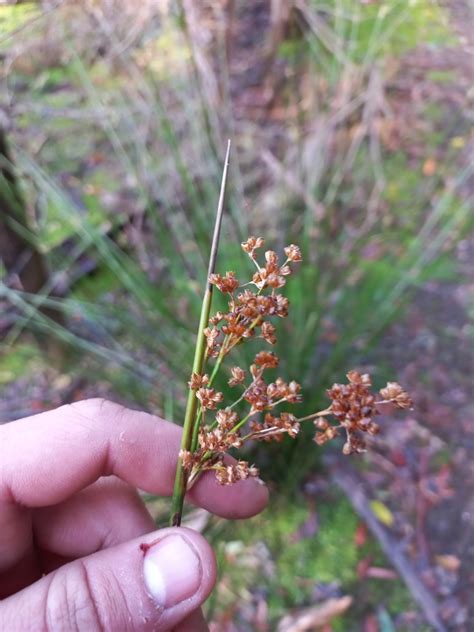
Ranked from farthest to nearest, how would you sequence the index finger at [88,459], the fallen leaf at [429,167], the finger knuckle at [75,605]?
1. the fallen leaf at [429,167]
2. the index finger at [88,459]
3. the finger knuckle at [75,605]

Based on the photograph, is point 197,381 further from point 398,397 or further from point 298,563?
point 298,563

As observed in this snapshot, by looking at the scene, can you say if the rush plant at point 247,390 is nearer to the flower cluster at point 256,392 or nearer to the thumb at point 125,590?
the flower cluster at point 256,392

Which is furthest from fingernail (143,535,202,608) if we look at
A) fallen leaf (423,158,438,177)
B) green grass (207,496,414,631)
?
fallen leaf (423,158,438,177)

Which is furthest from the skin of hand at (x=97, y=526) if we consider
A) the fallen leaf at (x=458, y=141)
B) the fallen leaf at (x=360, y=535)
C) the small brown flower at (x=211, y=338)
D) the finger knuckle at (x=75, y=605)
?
the fallen leaf at (x=458, y=141)

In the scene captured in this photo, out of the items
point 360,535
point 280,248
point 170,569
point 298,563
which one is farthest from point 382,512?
point 170,569

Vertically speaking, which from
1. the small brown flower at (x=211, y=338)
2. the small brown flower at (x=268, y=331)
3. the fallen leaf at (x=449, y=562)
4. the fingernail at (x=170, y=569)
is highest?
the small brown flower at (x=268, y=331)

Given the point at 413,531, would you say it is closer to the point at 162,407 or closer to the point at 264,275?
the point at 162,407

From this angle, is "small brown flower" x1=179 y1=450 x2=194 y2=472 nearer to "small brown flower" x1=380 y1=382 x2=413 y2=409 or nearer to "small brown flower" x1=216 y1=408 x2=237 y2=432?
"small brown flower" x1=216 y1=408 x2=237 y2=432
